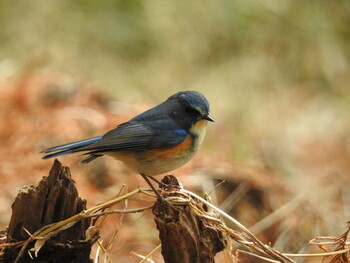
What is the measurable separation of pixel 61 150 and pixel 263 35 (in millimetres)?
6274

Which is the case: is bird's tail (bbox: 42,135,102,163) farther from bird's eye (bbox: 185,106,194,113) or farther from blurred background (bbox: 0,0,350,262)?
blurred background (bbox: 0,0,350,262)

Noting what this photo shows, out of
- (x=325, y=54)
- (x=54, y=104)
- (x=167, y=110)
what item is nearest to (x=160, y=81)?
(x=325, y=54)

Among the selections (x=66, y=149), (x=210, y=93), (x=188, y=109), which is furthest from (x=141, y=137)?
(x=210, y=93)

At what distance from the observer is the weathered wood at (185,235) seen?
395 cm

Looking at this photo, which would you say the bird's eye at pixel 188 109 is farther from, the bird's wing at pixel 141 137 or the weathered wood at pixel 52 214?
the weathered wood at pixel 52 214

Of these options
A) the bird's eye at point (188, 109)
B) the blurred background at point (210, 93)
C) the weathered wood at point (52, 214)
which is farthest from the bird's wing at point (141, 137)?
the blurred background at point (210, 93)

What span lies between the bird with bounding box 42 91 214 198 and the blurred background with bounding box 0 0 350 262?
1.22 meters

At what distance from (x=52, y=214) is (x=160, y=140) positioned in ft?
3.30

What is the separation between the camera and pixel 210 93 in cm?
981

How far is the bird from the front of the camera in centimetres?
475

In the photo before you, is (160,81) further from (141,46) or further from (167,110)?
(167,110)

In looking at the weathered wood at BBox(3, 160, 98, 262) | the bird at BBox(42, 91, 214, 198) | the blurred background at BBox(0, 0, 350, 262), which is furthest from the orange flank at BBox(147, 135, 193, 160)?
the blurred background at BBox(0, 0, 350, 262)

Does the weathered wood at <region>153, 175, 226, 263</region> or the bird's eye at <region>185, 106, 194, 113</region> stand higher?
the bird's eye at <region>185, 106, 194, 113</region>

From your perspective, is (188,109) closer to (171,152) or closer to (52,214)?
(171,152)
